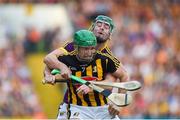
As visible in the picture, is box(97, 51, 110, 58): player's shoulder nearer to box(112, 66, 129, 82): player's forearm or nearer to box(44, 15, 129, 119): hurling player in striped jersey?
box(44, 15, 129, 119): hurling player in striped jersey

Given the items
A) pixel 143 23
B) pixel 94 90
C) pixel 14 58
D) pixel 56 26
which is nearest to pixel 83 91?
pixel 94 90

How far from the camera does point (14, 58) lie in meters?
17.4

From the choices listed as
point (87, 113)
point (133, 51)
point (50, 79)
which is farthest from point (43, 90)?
point (50, 79)

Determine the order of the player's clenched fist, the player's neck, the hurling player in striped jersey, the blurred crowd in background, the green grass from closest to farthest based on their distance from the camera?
the player's clenched fist → the hurling player in striped jersey → the player's neck → the blurred crowd in background → the green grass

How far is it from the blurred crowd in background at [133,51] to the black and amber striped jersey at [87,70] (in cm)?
744

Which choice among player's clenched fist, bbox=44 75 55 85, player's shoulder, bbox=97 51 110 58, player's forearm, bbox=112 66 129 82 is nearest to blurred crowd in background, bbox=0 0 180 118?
player's forearm, bbox=112 66 129 82

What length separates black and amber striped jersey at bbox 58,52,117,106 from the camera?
952 centimetres

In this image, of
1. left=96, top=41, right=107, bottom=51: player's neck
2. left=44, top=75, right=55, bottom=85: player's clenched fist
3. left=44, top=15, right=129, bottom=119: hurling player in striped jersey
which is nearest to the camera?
left=44, top=75, right=55, bottom=85: player's clenched fist

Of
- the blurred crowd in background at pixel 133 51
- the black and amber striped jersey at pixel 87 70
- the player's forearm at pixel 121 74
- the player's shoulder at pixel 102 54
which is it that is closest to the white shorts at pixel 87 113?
the black and amber striped jersey at pixel 87 70

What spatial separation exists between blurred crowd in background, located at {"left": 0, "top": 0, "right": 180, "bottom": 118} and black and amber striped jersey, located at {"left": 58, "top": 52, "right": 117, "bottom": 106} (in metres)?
7.44

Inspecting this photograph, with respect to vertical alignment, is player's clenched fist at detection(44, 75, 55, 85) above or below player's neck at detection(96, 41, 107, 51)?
below

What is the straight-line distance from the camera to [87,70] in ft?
31.3

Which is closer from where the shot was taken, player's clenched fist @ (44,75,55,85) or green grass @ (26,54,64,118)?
player's clenched fist @ (44,75,55,85)

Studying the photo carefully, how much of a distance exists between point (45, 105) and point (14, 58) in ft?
4.15
